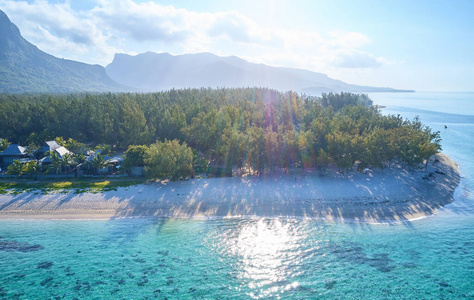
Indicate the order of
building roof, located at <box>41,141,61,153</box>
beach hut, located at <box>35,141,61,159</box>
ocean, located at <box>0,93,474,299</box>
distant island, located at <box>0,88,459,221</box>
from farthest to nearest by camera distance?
beach hut, located at <box>35,141,61,159</box>, building roof, located at <box>41,141,61,153</box>, distant island, located at <box>0,88,459,221</box>, ocean, located at <box>0,93,474,299</box>

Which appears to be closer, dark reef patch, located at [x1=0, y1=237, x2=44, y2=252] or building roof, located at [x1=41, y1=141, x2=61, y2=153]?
dark reef patch, located at [x1=0, y1=237, x2=44, y2=252]

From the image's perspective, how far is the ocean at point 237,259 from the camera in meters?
21.6

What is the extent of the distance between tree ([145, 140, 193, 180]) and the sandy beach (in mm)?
1690

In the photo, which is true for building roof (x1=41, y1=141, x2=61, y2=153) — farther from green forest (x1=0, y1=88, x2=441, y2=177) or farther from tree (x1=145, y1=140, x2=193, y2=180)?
tree (x1=145, y1=140, x2=193, y2=180)

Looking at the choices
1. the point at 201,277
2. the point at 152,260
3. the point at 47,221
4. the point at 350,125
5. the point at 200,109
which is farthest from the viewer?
the point at 200,109

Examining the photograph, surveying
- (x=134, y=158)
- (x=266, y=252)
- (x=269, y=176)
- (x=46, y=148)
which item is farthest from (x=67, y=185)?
(x=266, y=252)

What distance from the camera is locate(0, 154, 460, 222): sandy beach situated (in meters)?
32.5

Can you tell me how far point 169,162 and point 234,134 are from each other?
1129 cm

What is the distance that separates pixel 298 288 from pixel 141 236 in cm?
1687

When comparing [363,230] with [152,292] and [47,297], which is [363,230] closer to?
[152,292]

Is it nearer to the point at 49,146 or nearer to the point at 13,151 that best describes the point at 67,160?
the point at 49,146

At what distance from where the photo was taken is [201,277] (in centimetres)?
2297

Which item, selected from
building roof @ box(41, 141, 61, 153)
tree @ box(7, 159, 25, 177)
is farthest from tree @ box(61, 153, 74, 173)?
building roof @ box(41, 141, 61, 153)

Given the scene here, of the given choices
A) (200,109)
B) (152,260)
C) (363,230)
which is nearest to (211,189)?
(152,260)
